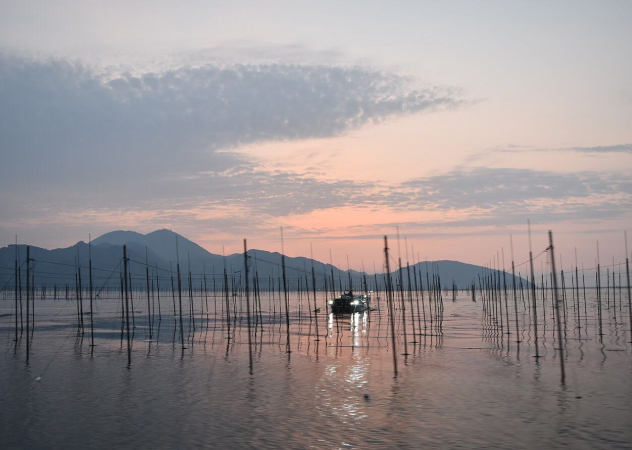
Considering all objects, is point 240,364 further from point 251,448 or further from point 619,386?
point 619,386

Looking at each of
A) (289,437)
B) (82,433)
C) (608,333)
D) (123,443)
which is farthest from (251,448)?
(608,333)

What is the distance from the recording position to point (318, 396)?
19094mm

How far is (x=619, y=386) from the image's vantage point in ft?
65.4

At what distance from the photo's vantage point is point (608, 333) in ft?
122

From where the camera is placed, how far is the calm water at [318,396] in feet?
47.5

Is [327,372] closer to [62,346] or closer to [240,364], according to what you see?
[240,364]

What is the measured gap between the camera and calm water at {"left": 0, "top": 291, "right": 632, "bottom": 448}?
14492 millimetres

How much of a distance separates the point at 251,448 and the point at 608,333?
102 ft

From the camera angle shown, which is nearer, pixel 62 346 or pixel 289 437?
pixel 289 437

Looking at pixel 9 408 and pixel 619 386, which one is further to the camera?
pixel 619 386

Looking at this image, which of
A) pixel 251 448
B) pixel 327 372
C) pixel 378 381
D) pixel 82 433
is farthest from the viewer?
pixel 327 372

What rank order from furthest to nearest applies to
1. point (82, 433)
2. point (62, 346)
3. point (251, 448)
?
point (62, 346) < point (82, 433) < point (251, 448)

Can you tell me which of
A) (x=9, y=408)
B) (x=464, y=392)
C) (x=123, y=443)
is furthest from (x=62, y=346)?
(x=464, y=392)

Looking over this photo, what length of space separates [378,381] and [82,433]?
34.8 feet
